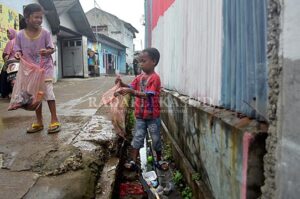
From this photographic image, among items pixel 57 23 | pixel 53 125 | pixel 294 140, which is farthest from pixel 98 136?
pixel 57 23

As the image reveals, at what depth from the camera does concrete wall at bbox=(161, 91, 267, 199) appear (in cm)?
182

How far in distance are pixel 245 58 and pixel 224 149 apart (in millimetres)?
741

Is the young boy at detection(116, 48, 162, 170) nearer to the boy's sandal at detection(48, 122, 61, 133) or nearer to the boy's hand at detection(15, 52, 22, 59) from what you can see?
the boy's sandal at detection(48, 122, 61, 133)

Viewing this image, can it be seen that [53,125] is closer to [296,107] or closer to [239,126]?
[239,126]

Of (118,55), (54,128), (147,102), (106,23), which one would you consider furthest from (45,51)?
(106,23)

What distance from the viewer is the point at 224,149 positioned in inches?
93.0

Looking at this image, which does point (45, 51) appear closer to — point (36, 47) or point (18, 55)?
point (36, 47)

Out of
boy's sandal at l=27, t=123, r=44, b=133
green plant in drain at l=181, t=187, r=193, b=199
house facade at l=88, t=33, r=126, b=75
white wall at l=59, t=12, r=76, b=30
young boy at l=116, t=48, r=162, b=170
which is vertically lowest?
green plant in drain at l=181, t=187, r=193, b=199

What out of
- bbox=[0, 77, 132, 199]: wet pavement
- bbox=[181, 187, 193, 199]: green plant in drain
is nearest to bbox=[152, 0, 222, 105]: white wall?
bbox=[181, 187, 193, 199]: green plant in drain

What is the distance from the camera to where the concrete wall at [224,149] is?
1824mm

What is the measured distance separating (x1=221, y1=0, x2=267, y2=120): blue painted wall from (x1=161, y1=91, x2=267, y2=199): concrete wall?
0.12 metres

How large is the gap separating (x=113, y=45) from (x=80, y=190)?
2983 cm

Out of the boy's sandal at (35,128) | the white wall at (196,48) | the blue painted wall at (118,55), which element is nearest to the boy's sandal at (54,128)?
the boy's sandal at (35,128)

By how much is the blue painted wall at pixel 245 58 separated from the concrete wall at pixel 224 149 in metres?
0.12
